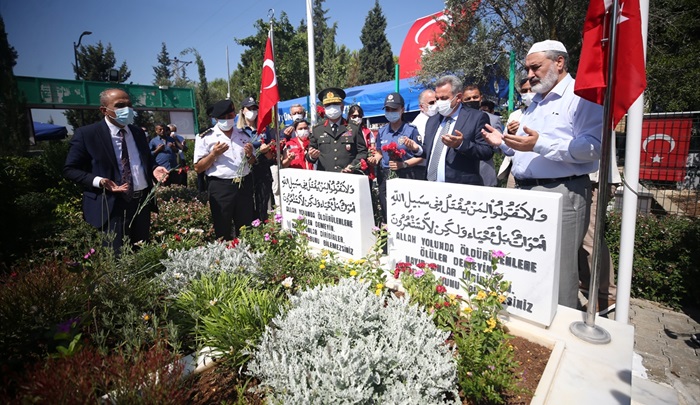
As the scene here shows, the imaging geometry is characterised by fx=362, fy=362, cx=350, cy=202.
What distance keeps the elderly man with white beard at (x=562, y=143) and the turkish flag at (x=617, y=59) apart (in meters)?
0.37

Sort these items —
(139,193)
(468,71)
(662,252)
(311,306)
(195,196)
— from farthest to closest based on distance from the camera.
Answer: (468,71)
(195,196)
(662,252)
(139,193)
(311,306)

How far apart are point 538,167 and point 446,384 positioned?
1.79 m

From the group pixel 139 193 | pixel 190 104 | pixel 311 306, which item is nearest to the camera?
pixel 311 306

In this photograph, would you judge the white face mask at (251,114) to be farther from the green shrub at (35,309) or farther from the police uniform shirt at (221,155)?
the green shrub at (35,309)

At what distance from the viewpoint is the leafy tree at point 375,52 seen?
130 feet

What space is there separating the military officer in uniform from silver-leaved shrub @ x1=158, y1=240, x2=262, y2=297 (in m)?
1.79

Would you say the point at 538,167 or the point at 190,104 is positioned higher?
the point at 190,104

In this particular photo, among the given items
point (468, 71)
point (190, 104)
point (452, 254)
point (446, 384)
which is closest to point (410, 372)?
point (446, 384)

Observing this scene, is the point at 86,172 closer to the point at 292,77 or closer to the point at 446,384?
the point at 446,384

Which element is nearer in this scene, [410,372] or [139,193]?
[410,372]

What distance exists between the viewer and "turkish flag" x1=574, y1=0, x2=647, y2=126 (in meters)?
1.93

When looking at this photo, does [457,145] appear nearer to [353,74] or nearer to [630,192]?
[630,192]

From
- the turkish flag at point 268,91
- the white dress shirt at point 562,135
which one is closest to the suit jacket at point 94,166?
the turkish flag at point 268,91

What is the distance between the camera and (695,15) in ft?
28.4
